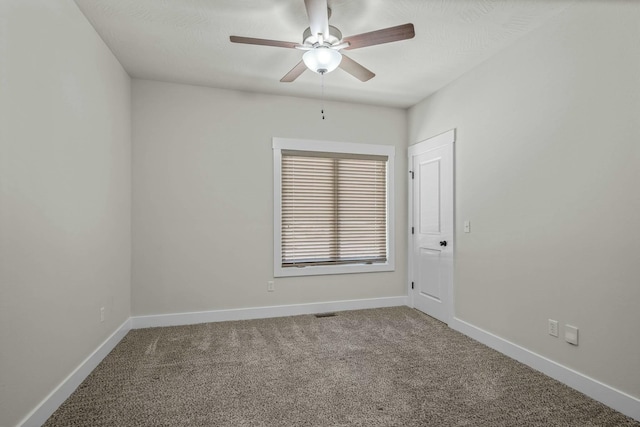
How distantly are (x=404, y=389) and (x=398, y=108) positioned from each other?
344cm

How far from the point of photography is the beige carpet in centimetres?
194

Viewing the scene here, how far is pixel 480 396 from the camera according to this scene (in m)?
2.16

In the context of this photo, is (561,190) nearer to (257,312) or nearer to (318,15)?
(318,15)

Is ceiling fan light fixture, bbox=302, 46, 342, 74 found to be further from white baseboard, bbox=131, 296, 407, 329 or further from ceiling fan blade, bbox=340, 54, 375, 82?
white baseboard, bbox=131, 296, 407, 329

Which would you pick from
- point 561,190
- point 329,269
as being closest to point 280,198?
point 329,269

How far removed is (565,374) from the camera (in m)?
2.34

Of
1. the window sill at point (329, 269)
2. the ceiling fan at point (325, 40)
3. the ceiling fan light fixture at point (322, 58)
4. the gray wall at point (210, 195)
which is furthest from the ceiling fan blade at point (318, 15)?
the window sill at point (329, 269)

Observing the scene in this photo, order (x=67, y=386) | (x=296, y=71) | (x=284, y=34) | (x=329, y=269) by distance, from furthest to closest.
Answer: (x=329, y=269), (x=296, y=71), (x=284, y=34), (x=67, y=386)

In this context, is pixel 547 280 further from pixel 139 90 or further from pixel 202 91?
pixel 139 90

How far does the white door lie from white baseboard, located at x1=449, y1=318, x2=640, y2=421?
21.8 inches

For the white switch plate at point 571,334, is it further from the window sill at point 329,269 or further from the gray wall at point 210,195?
the gray wall at point 210,195

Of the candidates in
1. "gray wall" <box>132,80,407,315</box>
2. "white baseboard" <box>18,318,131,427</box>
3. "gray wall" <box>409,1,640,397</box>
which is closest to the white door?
"gray wall" <box>409,1,640,397</box>

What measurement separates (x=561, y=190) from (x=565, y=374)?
132cm

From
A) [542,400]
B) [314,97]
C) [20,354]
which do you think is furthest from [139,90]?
[542,400]
